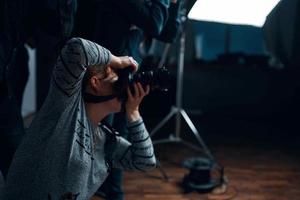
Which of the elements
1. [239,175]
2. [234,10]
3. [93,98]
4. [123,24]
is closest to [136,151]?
[93,98]

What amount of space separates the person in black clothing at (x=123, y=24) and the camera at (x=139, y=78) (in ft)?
1.15

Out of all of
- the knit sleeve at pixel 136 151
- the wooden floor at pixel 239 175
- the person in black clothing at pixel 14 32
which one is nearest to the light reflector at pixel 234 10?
the person in black clothing at pixel 14 32

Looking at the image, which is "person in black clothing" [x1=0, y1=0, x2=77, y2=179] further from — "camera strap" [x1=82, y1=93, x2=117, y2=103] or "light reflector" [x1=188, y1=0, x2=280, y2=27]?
"light reflector" [x1=188, y1=0, x2=280, y2=27]

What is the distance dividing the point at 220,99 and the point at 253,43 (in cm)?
71

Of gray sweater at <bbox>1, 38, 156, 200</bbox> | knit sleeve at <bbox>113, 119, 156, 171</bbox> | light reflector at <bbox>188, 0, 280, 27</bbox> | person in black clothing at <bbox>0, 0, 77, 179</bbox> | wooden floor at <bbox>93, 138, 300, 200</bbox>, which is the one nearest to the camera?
gray sweater at <bbox>1, 38, 156, 200</bbox>

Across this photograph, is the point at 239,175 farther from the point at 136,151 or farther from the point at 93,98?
the point at 93,98

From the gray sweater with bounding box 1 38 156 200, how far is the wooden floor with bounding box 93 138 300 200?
863mm

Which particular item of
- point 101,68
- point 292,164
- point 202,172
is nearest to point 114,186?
point 202,172

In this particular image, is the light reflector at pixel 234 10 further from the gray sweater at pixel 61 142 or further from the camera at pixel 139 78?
the gray sweater at pixel 61 142

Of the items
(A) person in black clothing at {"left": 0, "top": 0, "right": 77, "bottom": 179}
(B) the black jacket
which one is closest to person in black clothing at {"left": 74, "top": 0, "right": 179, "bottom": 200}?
(B) the black jacket

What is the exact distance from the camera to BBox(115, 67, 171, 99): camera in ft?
3.22

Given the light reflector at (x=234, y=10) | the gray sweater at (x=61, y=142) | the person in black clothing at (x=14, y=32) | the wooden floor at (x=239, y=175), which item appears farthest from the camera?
the wooden floor at (x=239, y=175)

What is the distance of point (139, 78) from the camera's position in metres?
0.99

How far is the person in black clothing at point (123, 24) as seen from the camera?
1.28 metres
